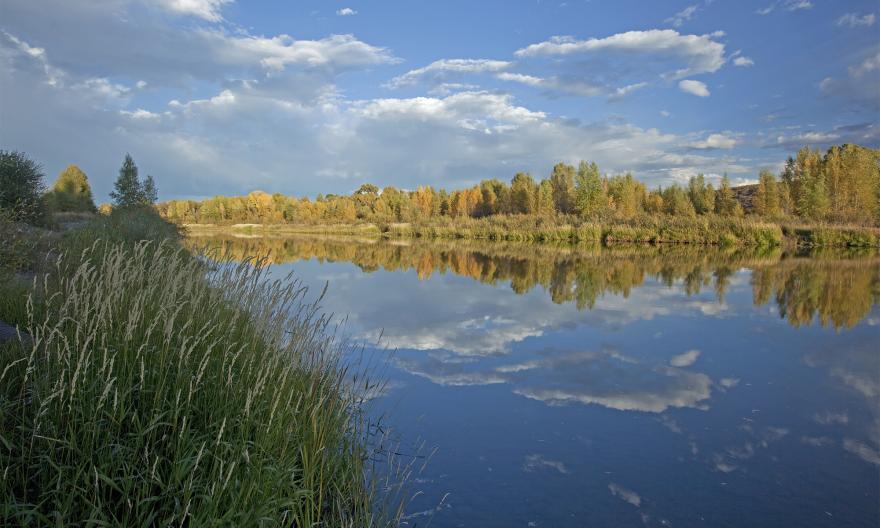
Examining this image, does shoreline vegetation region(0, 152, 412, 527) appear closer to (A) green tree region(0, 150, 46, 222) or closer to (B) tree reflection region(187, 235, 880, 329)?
(B) tree reflection region(187, 235, 880, 329)

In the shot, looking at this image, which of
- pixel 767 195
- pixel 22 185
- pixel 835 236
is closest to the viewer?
pixel 22 185

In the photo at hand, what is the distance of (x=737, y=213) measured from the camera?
4422 centimetres

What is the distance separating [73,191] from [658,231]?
151 feet

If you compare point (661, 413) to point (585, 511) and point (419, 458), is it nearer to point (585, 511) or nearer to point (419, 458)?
point (585, 511)

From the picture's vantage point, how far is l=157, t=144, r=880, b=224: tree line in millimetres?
43344

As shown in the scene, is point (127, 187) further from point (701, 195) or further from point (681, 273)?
→ point (701, 195)

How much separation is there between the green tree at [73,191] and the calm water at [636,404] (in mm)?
34028

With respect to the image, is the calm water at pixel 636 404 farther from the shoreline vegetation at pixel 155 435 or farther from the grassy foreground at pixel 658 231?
the grassy foreground at pixel 658 231

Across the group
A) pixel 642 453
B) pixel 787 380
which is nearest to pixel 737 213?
pixel 787 380

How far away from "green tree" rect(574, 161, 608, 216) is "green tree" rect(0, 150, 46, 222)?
42.9 m

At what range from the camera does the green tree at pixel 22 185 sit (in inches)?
473

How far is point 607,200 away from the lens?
54906mm

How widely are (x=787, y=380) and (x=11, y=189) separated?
1624cm

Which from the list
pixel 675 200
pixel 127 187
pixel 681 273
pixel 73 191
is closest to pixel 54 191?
pixel 73 191
